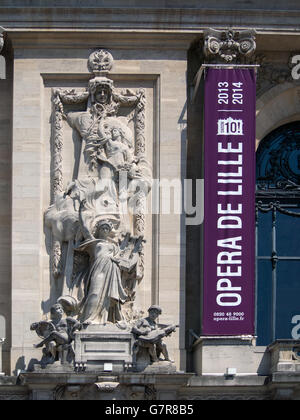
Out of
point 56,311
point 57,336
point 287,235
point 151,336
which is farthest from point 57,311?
point 287,235

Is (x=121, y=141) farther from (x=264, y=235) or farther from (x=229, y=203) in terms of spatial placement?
(x=264, y=235)

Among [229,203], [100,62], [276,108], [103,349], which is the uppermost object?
[100,62]

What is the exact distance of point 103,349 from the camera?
32.5 m

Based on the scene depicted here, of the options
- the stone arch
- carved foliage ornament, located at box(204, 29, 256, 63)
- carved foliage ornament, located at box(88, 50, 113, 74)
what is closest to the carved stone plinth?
carved foliage ornament, located at box(88, 50, 113, 74)

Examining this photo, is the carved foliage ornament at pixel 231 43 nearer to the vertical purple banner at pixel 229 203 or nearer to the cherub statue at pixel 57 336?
the vertical purple banner at pixel 229 203

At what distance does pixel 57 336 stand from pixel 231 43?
7.00 meters

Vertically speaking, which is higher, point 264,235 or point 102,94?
point 102,94

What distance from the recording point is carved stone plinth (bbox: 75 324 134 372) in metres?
32.3

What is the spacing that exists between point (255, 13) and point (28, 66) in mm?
4739

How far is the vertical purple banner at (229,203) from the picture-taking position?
109 ft

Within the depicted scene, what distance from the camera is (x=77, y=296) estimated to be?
33.5m

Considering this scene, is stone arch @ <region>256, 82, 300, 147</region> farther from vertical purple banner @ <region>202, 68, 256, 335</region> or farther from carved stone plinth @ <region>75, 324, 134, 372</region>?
carved stone plinth @ <region>75, 324, 134, 372</region>
